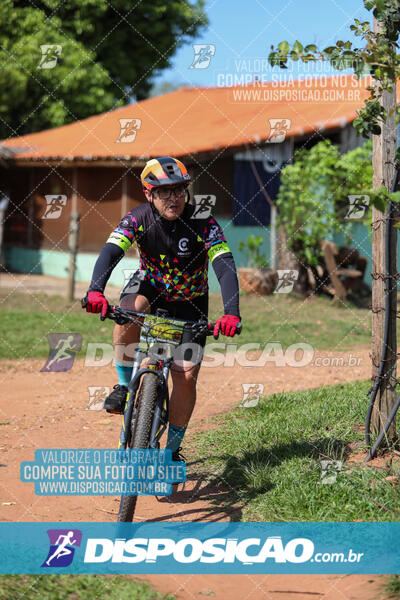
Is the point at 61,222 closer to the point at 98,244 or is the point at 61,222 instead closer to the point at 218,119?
the point at 98,244

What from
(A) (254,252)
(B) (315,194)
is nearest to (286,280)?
(A) (254,252)

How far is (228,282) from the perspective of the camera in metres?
4.59

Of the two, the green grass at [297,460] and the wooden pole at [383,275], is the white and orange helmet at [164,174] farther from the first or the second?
the green grass at [297,460]

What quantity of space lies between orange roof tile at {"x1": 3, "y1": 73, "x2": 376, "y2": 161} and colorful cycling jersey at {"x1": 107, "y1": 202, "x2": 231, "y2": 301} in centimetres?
949

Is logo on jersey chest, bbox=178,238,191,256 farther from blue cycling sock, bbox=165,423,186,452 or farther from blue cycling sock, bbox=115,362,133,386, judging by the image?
blue cycling sock, bbox=165,423,186,452

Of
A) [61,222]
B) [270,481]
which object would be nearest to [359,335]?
[270,481]

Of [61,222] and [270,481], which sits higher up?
[61,222]

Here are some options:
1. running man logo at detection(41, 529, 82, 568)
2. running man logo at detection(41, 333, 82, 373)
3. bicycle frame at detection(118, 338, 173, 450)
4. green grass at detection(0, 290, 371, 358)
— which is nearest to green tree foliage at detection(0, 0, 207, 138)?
green grass at detection(0, 290, 371, 358)

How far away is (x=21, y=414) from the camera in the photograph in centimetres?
694

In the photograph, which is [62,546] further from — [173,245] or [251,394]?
[251,394]

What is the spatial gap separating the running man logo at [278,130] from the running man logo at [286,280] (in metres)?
2.58

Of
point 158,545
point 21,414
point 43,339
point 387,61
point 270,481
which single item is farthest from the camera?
point 43,339

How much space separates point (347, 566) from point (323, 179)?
446 inches

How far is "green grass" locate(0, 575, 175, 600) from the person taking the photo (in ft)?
11.2
